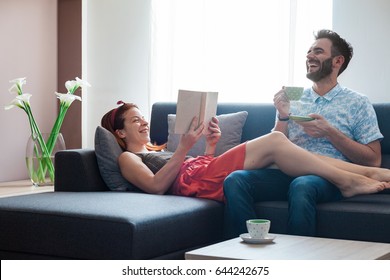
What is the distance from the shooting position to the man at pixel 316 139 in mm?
3156

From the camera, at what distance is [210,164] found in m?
3.57

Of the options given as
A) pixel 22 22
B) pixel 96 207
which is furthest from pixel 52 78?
pixel 96 207

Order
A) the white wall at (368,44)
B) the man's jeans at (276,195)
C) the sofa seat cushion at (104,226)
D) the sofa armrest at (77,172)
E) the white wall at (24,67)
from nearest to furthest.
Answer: the sofa seat cushion at (104,226) < the man's jeans at (276,195) < the sofa armrest at (77,172) < the white wall at (368,44) < the white wall at (24,67)

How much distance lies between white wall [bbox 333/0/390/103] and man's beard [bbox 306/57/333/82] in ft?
1.78

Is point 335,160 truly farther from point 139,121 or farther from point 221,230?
point 139,121

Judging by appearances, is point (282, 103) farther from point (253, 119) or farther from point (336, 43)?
point (336, 43)

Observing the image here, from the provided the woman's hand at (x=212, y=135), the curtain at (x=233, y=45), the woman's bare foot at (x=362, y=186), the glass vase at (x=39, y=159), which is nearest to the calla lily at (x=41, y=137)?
the glass vase at (x=39, y=159)

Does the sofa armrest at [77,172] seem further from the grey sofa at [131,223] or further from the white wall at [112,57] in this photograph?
the white wall at [112,57]

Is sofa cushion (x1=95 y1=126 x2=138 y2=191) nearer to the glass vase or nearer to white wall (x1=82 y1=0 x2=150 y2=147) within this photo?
the glass vase

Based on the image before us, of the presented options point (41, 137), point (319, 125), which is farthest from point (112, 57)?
point (319, 125)

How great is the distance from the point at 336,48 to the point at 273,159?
798mm

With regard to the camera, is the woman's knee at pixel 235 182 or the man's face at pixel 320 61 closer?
the woman's knee at pixel 235 182

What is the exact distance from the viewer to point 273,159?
3445 millimetres

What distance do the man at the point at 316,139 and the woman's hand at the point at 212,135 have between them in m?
0.31
